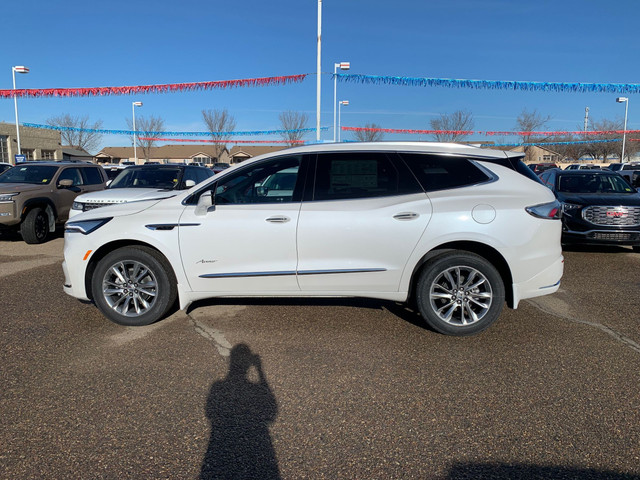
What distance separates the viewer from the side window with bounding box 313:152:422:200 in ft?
14.7

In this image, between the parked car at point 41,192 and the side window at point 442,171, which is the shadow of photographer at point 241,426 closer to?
the side window at point 442,171

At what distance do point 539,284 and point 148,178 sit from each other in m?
7.72

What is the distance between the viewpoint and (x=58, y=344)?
430 cm

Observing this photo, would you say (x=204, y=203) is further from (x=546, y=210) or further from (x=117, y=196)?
(x=117, y=196)

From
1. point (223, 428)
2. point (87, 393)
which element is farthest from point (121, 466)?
point (87, 393)

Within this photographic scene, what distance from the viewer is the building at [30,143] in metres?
38.8

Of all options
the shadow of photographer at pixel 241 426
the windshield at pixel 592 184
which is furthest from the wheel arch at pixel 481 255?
the windshield at pixel 592 184

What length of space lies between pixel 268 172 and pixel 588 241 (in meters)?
6.30

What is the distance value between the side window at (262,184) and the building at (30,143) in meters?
37.8

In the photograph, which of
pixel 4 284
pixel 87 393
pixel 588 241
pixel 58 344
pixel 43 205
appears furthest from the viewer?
pixel 43 205

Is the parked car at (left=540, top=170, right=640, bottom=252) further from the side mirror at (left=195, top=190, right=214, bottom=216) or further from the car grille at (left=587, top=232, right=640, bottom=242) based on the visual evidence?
the side mirror at (left=195, top=190, right=214, bottom=216)

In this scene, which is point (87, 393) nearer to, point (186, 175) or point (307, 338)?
point (307, 338)

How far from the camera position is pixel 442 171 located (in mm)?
4523

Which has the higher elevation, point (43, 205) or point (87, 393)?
point (43, 205)
